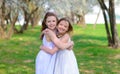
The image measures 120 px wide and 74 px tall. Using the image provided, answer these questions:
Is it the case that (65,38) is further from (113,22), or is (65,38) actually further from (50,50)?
(113,22)

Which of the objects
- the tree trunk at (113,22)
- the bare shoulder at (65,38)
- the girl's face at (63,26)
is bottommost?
the tree trunk at (113,22)

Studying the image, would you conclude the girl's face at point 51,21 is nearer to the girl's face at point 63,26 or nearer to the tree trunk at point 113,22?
the girl's face at point 63,26

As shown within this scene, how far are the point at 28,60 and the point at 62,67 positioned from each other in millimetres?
8115

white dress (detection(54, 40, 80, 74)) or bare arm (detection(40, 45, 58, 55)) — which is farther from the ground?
bare arm (detection(40, 45, 58, 55))

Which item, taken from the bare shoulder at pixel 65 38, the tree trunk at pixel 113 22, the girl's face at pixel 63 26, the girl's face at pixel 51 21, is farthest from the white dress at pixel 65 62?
the tree trunk at pixel 113 22

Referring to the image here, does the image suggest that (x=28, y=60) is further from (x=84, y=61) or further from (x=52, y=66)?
(x=52, y=66)

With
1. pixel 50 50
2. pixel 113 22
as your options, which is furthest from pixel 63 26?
pixel 113 22

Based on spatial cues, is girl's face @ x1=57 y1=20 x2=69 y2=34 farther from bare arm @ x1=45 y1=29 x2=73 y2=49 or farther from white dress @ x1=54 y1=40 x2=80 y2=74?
white dress @ x1=54 y1=40 x2=80 y2=74

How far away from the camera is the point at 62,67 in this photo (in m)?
5.55

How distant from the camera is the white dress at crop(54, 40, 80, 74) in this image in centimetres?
548

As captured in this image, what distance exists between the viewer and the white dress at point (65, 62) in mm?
5476

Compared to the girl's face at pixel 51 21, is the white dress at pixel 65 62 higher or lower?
lower

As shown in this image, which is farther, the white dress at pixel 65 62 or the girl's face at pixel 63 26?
the white dress at pixel 65 62

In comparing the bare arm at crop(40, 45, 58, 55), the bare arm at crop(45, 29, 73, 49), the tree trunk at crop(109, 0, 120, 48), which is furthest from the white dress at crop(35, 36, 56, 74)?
the tree trunk at crop(109, 0, 120, 48)
